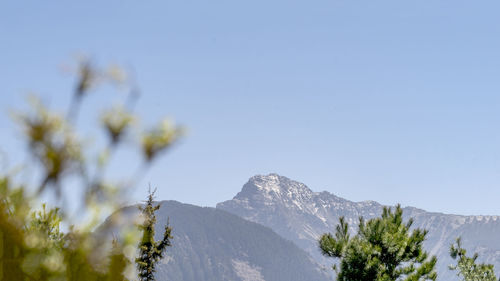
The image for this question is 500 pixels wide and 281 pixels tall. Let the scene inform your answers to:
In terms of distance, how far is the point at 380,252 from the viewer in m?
29.5

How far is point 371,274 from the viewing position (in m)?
29.0

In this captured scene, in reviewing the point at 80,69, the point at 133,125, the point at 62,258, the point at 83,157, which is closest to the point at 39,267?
the point at 62,258

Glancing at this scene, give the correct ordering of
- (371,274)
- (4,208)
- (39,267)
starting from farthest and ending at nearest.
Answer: (371,274), (4,208), (39,267)

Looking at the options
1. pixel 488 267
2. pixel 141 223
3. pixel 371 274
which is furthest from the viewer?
pixel 488 267

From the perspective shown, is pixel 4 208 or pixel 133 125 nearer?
pixel 4 208

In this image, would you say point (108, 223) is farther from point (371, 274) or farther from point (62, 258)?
point (371, 274)

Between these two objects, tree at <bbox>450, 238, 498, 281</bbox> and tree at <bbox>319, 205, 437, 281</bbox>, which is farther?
tree at <bbox>450, 238, 498, 281</bbox>

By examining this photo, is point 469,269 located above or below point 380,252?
below

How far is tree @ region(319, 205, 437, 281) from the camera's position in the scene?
94.4 ft

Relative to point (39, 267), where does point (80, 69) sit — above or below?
above

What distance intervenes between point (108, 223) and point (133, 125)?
1.03 feet

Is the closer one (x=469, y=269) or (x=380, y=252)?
(x=380, y=252)

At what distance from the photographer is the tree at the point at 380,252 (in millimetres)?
28781

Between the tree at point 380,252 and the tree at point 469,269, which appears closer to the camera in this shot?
the tree at point 380,252
